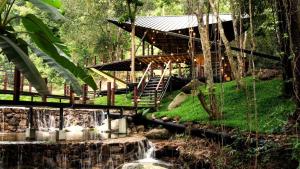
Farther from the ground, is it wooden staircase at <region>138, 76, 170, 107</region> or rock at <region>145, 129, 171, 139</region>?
wooden staircase at <region>138, 76, 170, 107</region>

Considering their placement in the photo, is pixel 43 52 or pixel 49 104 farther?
pixel 49 104

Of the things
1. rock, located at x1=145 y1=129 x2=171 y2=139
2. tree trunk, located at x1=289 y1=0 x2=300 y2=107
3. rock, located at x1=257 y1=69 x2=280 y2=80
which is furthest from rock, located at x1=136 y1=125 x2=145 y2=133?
tree trunk, located at x1=289 y1=0 x2=300 y2=107

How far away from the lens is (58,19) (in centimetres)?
802

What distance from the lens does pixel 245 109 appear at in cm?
1300

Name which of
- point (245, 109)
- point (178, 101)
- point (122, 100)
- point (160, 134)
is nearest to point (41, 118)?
point (122, 100)

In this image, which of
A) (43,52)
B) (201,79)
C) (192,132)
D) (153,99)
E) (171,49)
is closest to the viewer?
(43,52)

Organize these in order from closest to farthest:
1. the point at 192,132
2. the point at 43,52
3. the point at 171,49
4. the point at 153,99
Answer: the point at 43,52, the point at 192,132, the point at 153,99, the point at 171,49

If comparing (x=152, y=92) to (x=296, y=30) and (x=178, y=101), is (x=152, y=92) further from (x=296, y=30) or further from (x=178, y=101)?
(x=296, y=30)

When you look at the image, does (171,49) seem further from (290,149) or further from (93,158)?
(290,149)

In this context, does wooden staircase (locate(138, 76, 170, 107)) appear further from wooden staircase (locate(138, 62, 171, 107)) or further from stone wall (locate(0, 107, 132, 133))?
stone wall (locate(0, 107, 132, 133))

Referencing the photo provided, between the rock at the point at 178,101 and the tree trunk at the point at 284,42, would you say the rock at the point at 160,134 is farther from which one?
the tree trunk at the point at 284,42

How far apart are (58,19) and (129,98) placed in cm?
1417

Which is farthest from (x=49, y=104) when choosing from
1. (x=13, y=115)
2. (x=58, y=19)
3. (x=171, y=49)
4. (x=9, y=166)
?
(x=171, y=49)

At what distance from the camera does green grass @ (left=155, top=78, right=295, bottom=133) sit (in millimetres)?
10695
